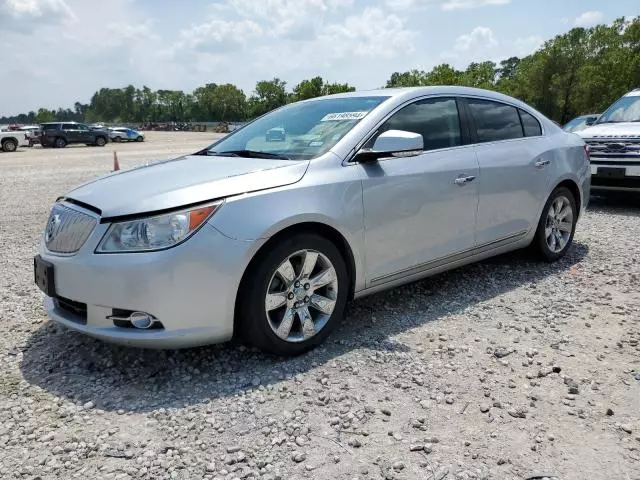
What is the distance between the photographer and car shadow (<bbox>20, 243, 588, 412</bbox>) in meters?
3.05

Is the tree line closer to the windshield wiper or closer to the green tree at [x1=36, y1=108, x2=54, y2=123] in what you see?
the windshield wiper

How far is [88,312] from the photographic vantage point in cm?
308

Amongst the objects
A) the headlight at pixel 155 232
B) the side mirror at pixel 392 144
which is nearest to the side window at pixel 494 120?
the side mirror at pixel 392 144

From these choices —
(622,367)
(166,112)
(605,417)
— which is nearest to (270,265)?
(605,417)

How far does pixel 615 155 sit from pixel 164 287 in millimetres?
7424

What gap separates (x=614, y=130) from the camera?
8453 mm

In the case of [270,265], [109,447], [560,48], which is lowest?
[109,447]

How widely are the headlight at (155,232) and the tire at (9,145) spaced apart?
31892 mm

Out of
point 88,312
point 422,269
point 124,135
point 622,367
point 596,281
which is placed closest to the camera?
point 88,312

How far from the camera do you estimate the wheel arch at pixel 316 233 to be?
3.16m

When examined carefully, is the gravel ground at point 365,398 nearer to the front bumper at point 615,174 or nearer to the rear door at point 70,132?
the front bumper at point 615,174

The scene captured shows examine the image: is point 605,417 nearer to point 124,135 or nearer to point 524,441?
point 524,441

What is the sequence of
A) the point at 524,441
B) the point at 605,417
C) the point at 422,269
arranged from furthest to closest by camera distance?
the point at 422,269, the point at 605,417, the point at 524,441

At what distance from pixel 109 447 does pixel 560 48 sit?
55.2 metres
